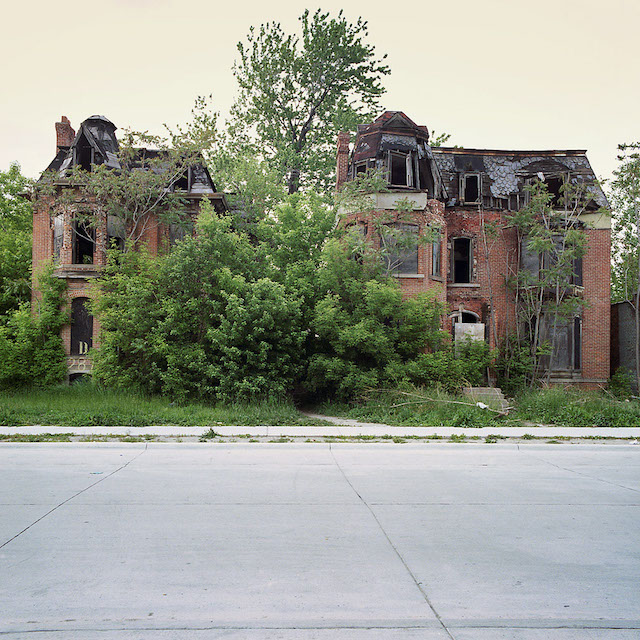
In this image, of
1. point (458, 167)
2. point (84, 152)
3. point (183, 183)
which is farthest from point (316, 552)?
point (458, 167)

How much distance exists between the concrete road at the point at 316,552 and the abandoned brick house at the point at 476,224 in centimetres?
1566

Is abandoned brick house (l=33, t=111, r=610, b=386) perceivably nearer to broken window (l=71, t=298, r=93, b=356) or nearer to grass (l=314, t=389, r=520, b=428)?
broken window (l=71, t=298, r=93, b=356)

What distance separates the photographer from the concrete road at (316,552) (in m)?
3.96

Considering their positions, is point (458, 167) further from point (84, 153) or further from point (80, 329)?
point (80, 329)

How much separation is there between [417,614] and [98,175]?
21216 millimetres

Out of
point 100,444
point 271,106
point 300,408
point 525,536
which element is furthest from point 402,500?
point 271,106

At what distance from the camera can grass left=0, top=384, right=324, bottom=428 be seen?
48.3 feet

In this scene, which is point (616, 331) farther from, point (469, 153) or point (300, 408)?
point (300, 408)

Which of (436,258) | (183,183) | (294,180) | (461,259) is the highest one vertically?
(294,180)

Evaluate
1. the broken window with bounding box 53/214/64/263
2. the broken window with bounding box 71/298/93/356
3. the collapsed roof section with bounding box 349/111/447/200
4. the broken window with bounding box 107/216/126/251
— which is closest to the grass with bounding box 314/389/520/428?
the collapsed roof section with bounding box 349/111/447/200

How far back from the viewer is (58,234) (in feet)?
79.0

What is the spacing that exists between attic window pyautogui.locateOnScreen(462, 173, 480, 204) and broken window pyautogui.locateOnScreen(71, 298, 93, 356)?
17064mm

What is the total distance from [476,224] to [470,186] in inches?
82.0

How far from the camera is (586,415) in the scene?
632 inches
